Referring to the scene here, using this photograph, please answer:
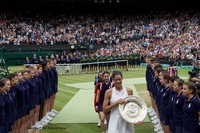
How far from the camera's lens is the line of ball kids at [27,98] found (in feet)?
25.0

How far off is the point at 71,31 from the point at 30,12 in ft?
26.4

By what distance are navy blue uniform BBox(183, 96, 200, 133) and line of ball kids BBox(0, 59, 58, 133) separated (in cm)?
352

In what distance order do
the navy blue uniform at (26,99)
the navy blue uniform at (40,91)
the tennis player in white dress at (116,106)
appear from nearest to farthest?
1. the tennis player in white dress at (116,106)
2. the navy blue uniform at (26,99)
3. the navy blue uniform at (40,91)

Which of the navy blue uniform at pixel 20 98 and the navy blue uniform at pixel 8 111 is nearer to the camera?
the navy blue uniform at pixel 8 111

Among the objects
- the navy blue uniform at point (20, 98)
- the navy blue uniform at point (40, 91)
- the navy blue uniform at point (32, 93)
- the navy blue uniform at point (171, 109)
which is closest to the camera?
the navy blue uniform at point (171, 109)

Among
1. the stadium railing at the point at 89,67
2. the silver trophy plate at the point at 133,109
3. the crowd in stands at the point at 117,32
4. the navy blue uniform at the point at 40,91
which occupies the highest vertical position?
the crowd in stands at the point at 117,32

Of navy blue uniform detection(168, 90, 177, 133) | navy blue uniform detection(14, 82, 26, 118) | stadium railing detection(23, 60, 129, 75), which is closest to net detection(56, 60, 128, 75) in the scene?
stadium railing detection(23, 60, 129, 75)

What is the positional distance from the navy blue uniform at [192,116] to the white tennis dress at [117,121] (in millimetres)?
1173

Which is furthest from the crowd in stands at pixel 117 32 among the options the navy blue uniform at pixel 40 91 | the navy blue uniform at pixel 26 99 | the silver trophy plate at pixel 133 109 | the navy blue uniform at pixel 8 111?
the silver trophy plate at pixel 133 109

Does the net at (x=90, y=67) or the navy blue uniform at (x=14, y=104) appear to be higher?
the navy blue uniform at (x=14, y=104)

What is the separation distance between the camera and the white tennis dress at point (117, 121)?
591 cm

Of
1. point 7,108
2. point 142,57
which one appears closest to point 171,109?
point 7,108

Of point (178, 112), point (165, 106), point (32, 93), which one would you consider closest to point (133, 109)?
point (178, 112)

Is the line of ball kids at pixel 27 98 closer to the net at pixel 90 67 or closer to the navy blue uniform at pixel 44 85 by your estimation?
the navy blue uniform at pixel 44 85
